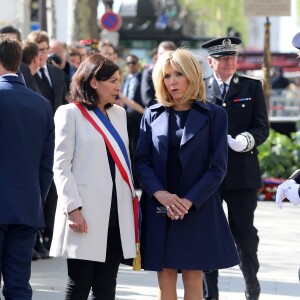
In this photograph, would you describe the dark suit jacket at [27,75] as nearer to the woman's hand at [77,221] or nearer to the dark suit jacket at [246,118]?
the dark suit jacket at [246,118]

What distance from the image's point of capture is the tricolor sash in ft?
22.9

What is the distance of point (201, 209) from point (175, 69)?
855 mm

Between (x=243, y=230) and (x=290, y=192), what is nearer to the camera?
(x=290, y=192)

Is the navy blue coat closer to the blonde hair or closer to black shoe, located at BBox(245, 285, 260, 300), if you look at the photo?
the blonde hair

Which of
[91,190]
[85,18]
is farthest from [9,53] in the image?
[85,18]

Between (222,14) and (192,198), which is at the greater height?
(192,198)

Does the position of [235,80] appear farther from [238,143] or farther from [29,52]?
[29,52]

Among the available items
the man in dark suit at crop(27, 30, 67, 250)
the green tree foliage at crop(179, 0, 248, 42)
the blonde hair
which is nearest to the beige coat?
the blonde hair

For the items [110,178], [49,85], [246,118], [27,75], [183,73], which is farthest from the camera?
[49,85]

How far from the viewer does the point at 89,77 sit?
705cm

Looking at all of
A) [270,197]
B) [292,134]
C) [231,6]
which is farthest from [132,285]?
[231,6]

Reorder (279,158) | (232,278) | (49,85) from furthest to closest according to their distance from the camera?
(279,158)
(49,85)
(232,278)

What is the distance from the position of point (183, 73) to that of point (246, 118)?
1.64 meters

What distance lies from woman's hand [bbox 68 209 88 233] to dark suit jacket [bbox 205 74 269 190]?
1880 millimetres
